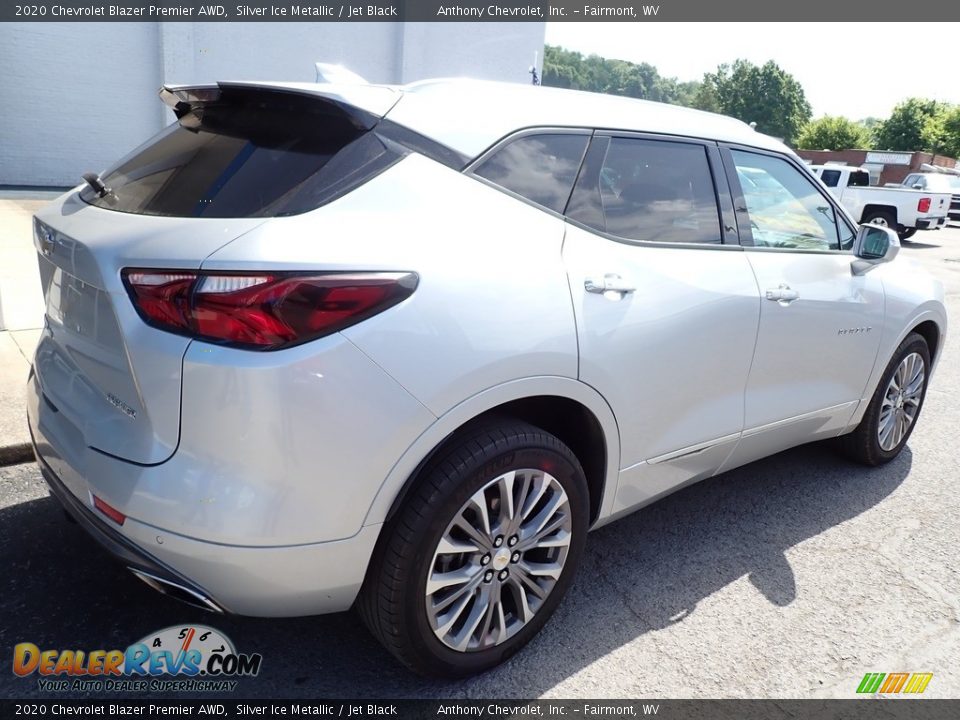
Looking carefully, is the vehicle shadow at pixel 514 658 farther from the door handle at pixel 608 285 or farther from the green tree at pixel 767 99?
the green tree at pixel 767 99

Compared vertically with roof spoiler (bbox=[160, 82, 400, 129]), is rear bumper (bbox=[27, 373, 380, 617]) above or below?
below

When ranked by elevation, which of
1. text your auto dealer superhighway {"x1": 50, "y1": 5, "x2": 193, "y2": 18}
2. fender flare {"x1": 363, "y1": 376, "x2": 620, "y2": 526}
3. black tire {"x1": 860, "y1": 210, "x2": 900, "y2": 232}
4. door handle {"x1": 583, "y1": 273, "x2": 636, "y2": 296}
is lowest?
black tire {"x1": 860, "y1": 210, "x2": 900, "y2": 232}

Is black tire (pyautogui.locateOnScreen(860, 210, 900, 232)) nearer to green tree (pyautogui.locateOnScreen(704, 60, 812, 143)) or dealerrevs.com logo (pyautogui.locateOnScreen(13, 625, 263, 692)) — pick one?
dealerrevs.com logo (pyautogui.locateOnScreen(13, 625, 263, 692))

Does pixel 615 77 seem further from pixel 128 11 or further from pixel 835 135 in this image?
pixel 128 11

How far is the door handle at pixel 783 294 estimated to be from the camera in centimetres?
312

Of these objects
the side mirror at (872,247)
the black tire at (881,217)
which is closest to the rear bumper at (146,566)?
the side mirror at (872,247)

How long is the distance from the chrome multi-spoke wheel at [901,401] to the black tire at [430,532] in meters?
2.70

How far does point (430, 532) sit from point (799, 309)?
204 centimetres

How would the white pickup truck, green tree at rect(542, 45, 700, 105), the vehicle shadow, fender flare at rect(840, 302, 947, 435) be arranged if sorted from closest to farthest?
the vehicle shadow, fender flare at rect(840, 302, 947, 435), the white pickup truck, green tree at rect(542, 45, 700, 105)

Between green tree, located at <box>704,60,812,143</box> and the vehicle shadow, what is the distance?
9466 centimetres

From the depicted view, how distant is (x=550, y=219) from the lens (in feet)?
8.04

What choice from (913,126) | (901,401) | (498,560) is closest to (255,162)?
(498,560)

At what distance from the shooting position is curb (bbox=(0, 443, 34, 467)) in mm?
3656

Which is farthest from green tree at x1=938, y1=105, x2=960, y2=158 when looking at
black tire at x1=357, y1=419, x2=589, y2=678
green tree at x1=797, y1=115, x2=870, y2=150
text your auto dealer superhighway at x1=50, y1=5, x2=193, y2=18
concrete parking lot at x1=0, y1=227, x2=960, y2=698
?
black tire at x1=357, y1=419, x2=589, y2=678
